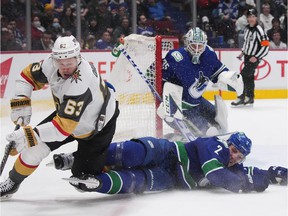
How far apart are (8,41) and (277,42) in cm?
388

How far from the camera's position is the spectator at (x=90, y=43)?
9562mm

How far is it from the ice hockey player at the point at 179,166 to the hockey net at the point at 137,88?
1712 mm

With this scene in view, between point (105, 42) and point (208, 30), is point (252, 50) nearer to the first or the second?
point (208, 30)

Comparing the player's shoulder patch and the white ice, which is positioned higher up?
the player's shoulder patch

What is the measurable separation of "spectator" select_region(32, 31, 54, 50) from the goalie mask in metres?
3.98

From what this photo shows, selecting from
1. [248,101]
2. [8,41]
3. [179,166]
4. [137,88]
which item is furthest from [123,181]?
[248,101]

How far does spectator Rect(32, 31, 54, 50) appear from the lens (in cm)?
919

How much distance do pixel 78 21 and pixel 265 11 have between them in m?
2.75

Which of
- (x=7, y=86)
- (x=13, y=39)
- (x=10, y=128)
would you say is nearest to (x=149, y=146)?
(x=10, y=128)

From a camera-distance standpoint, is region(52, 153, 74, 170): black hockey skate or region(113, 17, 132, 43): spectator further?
region(113, 17, 132, 43): spectator

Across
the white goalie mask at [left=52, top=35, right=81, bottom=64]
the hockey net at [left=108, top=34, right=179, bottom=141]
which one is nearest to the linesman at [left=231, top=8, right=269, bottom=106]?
the hockey net at [left=108, top=34, right=179, bottom=141]

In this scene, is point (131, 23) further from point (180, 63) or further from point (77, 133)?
point (77, 133)

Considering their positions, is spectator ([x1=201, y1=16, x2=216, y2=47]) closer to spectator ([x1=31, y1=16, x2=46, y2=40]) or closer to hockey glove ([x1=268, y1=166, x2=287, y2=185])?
spectator ([x1=31, y1=16, x2=46, y2=40])

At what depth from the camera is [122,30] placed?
390 inches
